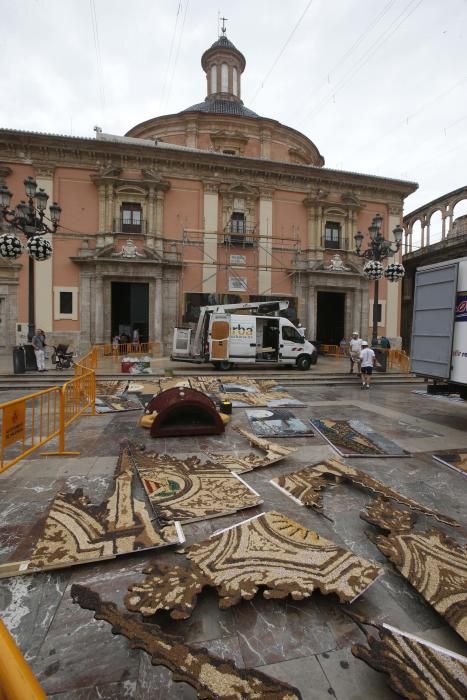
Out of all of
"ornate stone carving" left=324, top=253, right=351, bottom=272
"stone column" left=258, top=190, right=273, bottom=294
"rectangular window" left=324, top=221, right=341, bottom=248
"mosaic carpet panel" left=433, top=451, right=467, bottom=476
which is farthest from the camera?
"rectangular window" left=324, top=221, right=341, bottom=248

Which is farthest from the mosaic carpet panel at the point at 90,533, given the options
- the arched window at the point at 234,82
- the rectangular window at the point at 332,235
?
the arched window at the point at 234,82

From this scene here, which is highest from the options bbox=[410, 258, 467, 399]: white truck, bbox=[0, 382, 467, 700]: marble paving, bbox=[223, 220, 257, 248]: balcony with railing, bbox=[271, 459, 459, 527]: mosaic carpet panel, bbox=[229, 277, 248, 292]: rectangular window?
bbox=[223, 220, 257, 248]: balcony with railing

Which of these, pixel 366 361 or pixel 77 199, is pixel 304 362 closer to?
pixel 366 361

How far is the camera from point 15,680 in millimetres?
996

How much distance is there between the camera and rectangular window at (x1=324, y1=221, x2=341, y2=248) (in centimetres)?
2342

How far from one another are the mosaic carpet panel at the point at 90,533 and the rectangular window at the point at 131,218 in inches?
777

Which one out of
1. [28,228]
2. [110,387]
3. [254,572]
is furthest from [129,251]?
[254,572]

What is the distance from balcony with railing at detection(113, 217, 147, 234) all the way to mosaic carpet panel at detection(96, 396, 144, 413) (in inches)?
571

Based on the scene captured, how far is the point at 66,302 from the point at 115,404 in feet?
45.7

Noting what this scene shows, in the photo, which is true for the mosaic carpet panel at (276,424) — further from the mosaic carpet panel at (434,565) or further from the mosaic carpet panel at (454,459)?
the mosaic carpet panel at (434,565)

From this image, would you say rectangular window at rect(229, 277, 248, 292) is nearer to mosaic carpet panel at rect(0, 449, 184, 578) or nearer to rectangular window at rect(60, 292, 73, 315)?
rectangular window at rect(60, 292, 73, 315)

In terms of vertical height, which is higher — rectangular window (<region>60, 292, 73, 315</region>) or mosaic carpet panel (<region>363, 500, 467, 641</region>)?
rectangular window (<region>60, 292, 73, 315</region>)

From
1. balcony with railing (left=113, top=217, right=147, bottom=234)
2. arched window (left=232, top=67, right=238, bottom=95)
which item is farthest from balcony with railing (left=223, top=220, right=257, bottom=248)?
arched window (left=232, top=67, right=238, bottom=95)

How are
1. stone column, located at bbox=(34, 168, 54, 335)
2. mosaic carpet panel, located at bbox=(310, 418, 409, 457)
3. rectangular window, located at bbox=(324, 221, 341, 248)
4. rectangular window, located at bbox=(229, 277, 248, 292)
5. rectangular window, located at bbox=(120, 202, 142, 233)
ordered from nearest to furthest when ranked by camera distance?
mosaic carpet panel, located at bbox=(310, 418, 409, 457) → stone column, located at bbox=(34, 168, 54, 335) → rectangular window, located at bbox=(120, 202, 142, 233) → rectangular window, located at bbox=(229, 277, 248, 292) → rectangular window, located at bbox=(324, 221, 341, 248)
